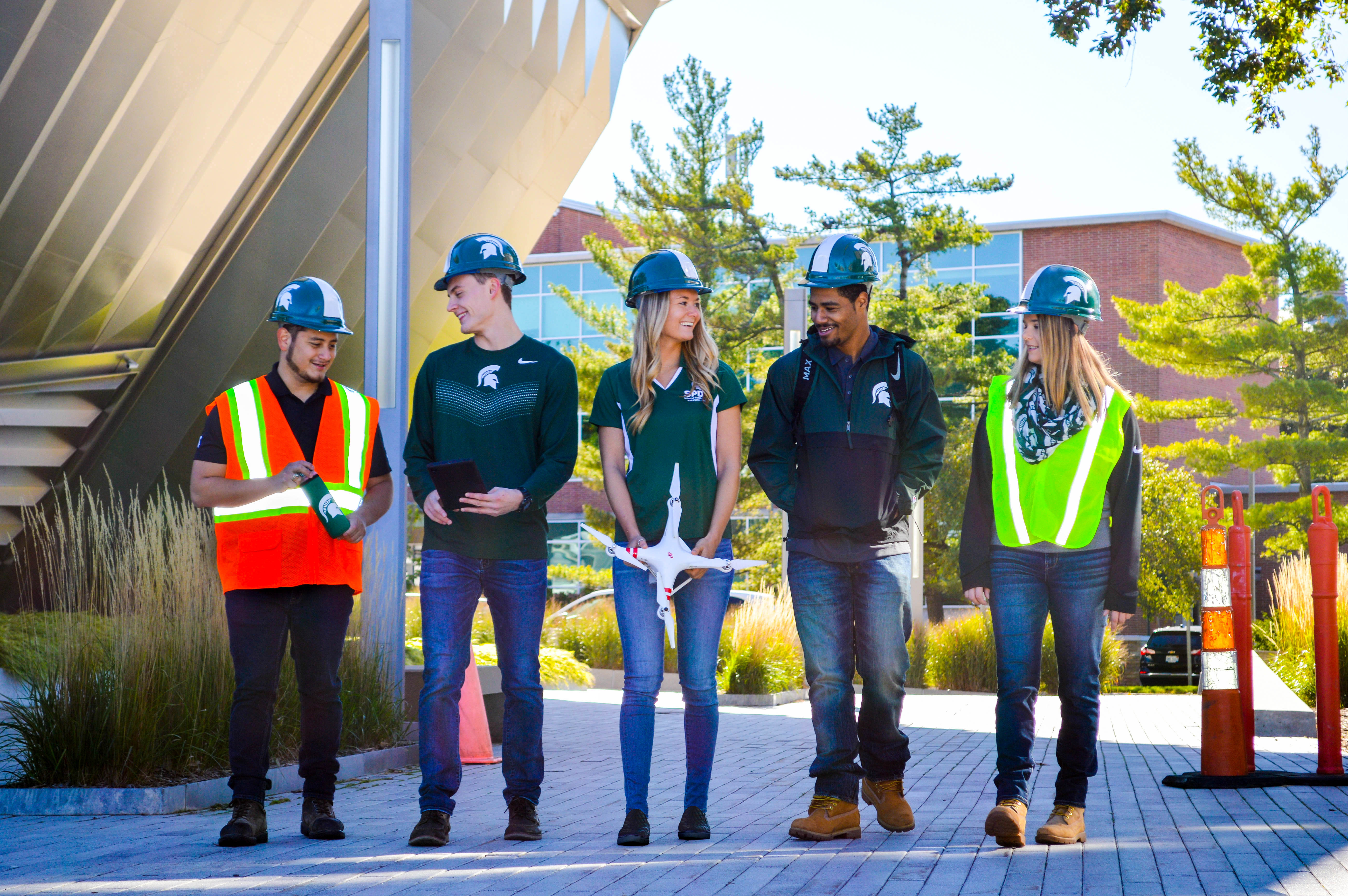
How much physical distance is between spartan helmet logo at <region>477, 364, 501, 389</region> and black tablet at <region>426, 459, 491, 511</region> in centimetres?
37

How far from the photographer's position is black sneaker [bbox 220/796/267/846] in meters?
4.64

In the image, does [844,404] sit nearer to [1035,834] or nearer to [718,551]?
[718,551]

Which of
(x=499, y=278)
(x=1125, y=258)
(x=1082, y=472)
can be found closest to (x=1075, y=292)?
(x=1082, y=472)

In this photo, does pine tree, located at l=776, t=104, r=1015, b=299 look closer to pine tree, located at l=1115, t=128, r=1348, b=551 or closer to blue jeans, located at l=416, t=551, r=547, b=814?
pine tree, located at l=1115, t=128, r=1348, b=551

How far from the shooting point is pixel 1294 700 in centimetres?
927

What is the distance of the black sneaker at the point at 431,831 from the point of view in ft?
15.3

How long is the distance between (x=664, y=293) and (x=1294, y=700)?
6.74 metres

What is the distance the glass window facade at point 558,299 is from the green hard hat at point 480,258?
43016mm

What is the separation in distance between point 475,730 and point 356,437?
2.85 meters

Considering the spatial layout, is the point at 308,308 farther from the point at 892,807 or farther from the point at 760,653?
the point at 760,653

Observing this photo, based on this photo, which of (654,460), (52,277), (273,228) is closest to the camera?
(654,460)

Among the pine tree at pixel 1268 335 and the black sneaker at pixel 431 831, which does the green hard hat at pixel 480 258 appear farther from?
the pine tree at pixel 1268 335

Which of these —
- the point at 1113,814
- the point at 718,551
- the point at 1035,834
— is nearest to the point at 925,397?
the point at 718,551

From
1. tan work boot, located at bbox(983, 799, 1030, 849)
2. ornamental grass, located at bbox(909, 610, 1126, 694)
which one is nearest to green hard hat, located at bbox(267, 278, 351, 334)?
tan work boot, located at bbox(983, 799, 1030, 849)
